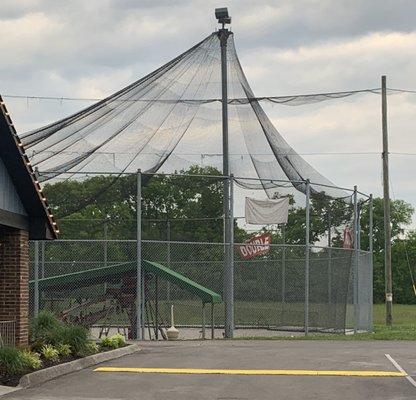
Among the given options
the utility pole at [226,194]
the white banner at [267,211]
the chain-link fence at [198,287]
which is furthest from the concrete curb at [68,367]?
the white banner at [267,211]

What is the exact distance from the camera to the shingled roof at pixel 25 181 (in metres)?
14.8

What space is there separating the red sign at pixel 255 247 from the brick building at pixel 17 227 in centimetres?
927

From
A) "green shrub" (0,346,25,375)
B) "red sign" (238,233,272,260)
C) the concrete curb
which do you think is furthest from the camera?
"red sign" (238,233,272,260)

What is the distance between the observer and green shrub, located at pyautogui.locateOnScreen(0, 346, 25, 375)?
1309 cm

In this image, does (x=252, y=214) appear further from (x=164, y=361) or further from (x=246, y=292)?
(x=164, y=361)

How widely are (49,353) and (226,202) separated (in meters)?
9.90

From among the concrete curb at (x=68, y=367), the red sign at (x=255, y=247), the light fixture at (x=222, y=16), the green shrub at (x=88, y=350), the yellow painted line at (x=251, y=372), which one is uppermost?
the light fixture at (x=222, y=16)

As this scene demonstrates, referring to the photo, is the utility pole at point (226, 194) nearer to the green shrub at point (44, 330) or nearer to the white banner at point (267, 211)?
the white banner at point (267, 211)

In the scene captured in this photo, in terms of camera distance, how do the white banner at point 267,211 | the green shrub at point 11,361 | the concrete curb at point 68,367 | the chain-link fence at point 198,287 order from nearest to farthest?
the concrete curb at point 68,367, the green shrub at point 11,361, the chain-link fence at point 198,287, the white banner at point 267,211

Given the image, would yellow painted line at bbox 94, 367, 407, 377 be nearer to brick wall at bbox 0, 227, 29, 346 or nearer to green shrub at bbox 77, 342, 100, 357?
green shrub at bbox 77, 342, 100, 357

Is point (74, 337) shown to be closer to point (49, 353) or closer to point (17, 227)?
point (49, 353)

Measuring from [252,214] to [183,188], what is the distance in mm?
A: 2100

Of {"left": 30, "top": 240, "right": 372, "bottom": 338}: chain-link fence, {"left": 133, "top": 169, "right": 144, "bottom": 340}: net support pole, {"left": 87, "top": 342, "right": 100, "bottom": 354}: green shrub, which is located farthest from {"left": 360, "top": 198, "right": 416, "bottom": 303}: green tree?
{"left": 87, "top": 342, "right": 100, "bottom": 354}: green shrub

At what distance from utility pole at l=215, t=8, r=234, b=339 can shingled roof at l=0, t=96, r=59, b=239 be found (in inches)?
299
